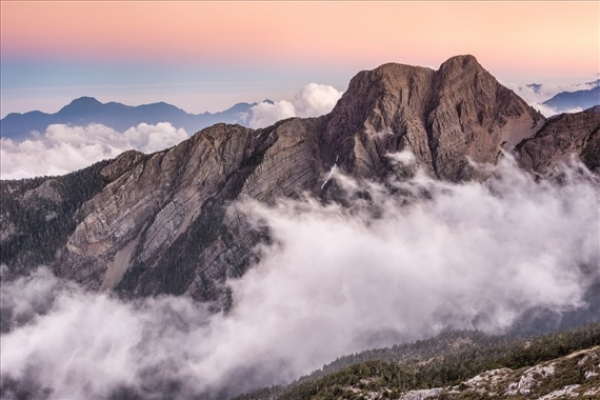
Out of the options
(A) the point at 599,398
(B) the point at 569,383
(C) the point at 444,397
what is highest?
(A) the point at 599,398

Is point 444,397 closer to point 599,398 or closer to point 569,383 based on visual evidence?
point 569,383

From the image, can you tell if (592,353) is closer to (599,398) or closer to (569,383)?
(569,383)

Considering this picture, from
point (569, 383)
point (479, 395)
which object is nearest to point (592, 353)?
point (569, 383)

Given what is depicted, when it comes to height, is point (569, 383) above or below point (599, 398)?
below

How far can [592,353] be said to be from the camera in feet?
593

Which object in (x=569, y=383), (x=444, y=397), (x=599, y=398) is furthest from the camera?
(x=444, y=397)

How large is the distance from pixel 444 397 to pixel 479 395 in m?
13.4

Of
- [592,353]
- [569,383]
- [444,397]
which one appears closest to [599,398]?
[569,383]

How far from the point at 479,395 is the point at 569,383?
3153cm

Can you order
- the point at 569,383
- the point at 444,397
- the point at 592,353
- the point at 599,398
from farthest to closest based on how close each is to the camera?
1. the point at 444,397
2. the point at 592,353
3. the point at 569,383
4. the point at 599,398

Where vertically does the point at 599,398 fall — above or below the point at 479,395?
above

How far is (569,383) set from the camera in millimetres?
169625

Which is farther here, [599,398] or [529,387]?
[529,387]

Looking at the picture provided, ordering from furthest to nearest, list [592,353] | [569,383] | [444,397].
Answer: [444,397], [592,353], [569,383]
